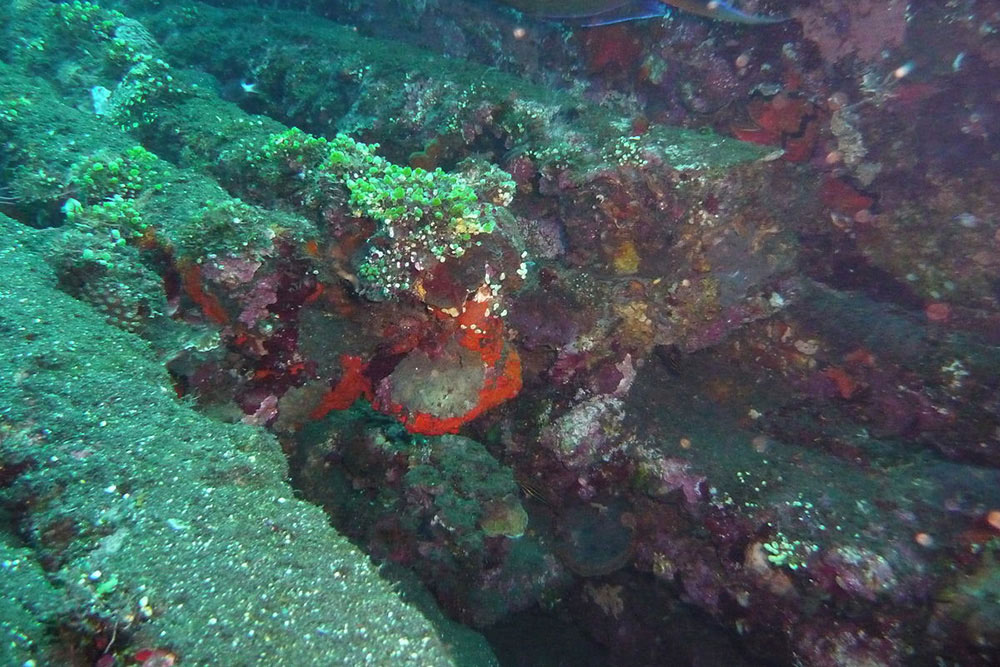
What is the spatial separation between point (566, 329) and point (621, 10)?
420 cm

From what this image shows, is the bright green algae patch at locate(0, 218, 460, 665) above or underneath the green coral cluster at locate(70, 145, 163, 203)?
underneath

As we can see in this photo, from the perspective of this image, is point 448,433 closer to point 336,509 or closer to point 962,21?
point 336,509

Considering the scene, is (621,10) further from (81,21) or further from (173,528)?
(81,21)

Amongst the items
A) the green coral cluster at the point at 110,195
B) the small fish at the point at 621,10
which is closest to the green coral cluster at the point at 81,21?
the green coral cluster at the point at 110,195

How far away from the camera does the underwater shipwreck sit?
354 centimetres

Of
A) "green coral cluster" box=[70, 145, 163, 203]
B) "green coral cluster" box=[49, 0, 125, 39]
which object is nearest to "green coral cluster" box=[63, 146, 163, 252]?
"green coral cluster" box=[70, 145, 163, 203]

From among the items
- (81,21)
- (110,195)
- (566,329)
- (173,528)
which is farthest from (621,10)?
(81,21)

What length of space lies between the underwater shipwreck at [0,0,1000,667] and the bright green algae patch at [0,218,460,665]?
0.08 ft

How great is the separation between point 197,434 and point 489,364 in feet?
9.82

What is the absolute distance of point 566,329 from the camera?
5574mm

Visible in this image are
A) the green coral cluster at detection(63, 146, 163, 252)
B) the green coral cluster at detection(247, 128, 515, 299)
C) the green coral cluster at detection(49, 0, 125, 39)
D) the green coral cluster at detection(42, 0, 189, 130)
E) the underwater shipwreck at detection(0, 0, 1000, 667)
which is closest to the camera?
the underwater shipwreck at detection(0, 0, 1000, 667)

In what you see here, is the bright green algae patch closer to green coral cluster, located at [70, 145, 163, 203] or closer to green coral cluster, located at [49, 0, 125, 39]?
green coral cluster, located at [70, 145, 163, 203]

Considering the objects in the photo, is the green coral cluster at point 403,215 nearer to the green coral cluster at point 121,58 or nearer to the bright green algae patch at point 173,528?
the bright green algae patch at point 173,528

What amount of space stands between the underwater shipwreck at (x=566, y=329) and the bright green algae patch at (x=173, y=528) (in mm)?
24
